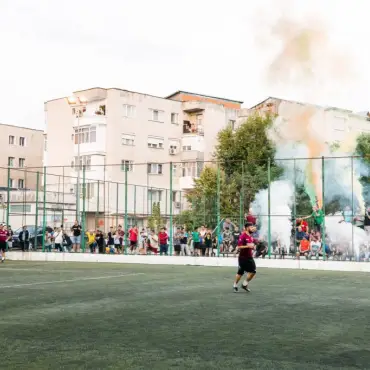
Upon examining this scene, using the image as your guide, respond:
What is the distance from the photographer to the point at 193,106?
67.9m

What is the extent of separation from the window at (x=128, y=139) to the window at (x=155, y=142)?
2143mm

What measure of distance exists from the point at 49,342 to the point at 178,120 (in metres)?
59.4

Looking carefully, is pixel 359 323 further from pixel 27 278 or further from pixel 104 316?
pixel 27 278

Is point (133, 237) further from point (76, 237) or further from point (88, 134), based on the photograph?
point (88, 134)

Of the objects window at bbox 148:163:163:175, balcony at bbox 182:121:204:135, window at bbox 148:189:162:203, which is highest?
balcony at bbox 182:121:204:135

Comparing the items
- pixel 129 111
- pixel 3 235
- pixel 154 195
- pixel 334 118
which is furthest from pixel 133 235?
pixel 129 111

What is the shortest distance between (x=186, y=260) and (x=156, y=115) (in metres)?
35.5

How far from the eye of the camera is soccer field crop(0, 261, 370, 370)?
27.3ft

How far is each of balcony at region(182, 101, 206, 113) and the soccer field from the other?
4842 centimetres

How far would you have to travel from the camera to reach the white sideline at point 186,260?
2878 cm

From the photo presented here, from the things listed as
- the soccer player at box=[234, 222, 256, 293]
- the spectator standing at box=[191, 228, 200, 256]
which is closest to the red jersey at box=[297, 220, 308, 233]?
the spectator standing at box=[191, 228, 200, 256]

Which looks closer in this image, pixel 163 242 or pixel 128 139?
pixel 163 242

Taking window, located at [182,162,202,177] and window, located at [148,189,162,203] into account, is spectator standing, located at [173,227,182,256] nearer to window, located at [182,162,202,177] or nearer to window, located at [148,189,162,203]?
window, located at [148,189,162,203]

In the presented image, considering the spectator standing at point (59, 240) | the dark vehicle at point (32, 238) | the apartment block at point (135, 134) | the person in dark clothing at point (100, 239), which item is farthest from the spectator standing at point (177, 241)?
the apartment block at point (135, 134)
